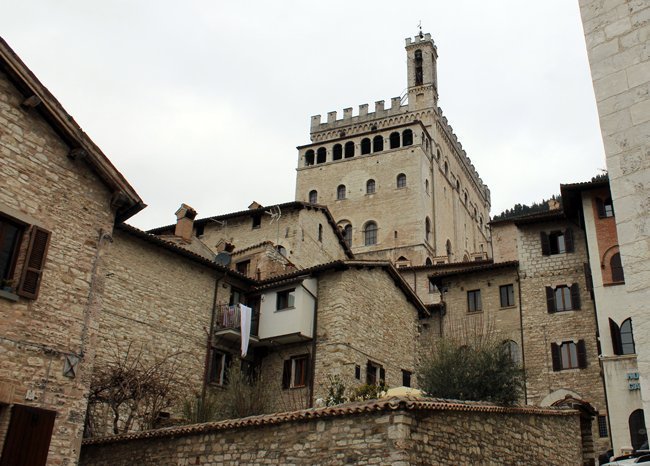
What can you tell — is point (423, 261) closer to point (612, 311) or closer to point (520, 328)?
point (520, 328)

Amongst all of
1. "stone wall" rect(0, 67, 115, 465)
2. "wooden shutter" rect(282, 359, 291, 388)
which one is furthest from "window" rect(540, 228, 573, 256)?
"stone wall" rect(0, 67, 115, 465)

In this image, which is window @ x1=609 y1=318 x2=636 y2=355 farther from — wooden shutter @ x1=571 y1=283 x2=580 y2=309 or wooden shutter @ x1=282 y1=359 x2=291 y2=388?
wooden shutter @ x1=282 y1=359 x2=291 y2=388

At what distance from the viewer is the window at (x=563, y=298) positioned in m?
31.4

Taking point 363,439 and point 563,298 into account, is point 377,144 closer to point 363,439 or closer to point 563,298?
point 563,298

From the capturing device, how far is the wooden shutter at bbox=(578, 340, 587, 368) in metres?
30.1

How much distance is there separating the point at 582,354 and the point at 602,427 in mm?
3351

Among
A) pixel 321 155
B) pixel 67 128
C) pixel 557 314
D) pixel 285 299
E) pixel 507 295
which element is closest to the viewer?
pixel 67 128

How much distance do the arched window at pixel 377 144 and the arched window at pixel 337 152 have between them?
3.41 meters

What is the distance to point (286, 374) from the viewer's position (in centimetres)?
2673

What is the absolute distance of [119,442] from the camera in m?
16.9

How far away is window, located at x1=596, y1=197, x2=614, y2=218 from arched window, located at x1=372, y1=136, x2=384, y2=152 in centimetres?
4015

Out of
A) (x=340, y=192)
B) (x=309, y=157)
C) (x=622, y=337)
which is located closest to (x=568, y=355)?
(x=622, y=337)

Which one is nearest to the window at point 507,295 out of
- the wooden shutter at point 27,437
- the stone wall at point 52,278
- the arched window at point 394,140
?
the stone wall at point 52,278

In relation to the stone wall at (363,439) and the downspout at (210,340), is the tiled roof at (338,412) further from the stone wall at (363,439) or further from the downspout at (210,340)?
the downspout at (210,340)
